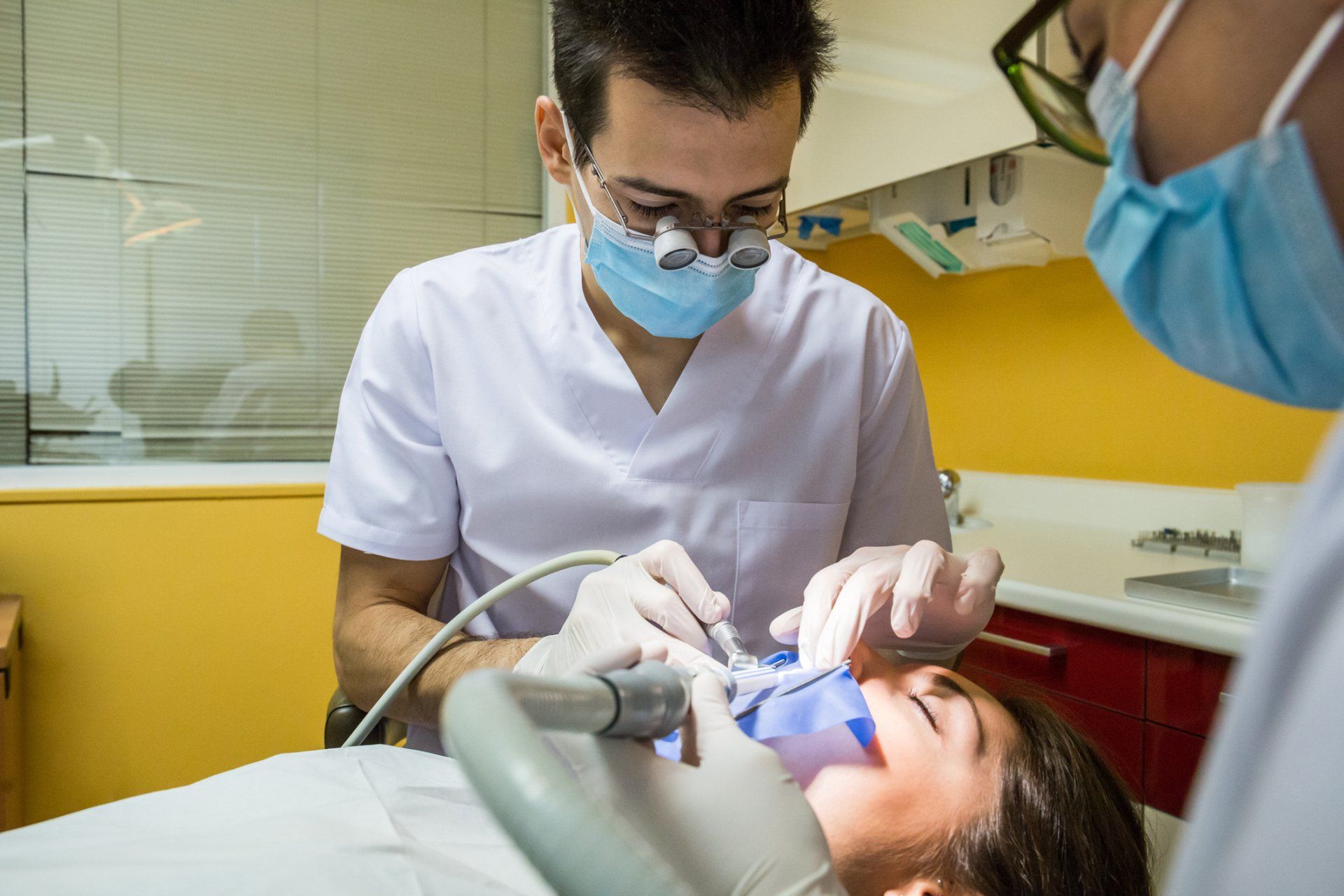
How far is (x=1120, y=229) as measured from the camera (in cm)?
59

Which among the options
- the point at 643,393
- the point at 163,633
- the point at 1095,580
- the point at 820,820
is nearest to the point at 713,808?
the point at 820,820

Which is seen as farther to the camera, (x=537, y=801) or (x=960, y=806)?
(x=960, y=806)

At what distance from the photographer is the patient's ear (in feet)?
3.38

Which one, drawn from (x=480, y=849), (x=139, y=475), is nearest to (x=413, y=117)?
(x=139, y=475)

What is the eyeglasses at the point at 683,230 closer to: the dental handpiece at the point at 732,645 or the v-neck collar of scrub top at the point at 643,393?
the v-neck collar of scrub top at the point at 643,393

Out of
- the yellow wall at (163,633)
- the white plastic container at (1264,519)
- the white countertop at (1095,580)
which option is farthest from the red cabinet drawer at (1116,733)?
the yellow wall at (163,633)

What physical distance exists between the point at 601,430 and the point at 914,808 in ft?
2.15

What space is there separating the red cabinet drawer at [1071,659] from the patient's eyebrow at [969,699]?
77 cm

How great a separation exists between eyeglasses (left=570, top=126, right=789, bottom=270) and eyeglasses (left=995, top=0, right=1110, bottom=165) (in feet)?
1.61

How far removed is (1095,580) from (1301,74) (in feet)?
5.42

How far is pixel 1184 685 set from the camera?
1706 millimetres

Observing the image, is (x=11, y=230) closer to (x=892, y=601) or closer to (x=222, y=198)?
(x=222, y=198)

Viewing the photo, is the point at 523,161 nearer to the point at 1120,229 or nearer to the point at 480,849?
the point at 480,849

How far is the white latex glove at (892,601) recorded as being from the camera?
3.52 ft
